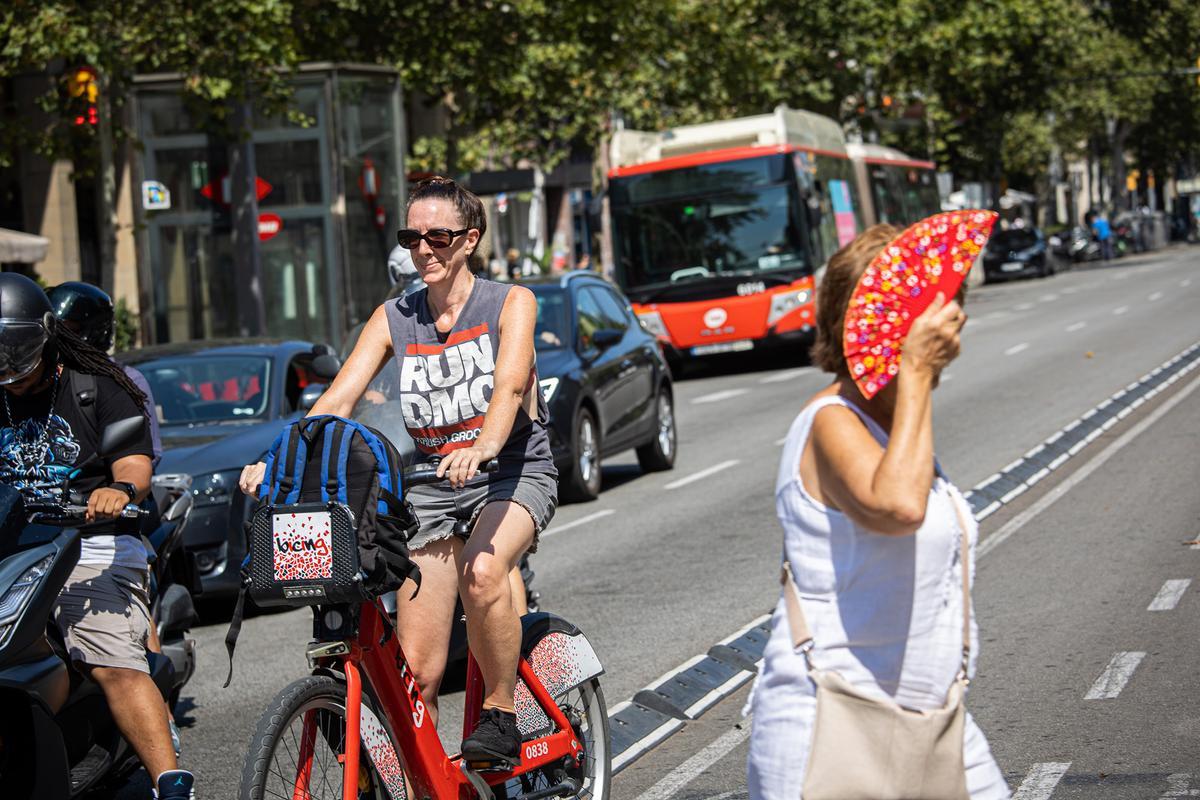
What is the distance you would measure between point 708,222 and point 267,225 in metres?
6.18

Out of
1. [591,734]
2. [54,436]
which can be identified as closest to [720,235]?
[591,734]

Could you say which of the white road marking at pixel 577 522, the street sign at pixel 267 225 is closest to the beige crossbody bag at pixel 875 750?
the white road marking at pixel 577 522

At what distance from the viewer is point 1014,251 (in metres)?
53.8

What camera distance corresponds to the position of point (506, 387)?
4551 millimetres

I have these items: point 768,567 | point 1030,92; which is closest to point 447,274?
point 768,567

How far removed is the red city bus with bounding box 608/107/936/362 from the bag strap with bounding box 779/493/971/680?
2218cm

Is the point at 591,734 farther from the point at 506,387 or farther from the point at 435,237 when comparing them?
the point at 435,237

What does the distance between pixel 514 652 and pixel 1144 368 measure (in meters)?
16.6

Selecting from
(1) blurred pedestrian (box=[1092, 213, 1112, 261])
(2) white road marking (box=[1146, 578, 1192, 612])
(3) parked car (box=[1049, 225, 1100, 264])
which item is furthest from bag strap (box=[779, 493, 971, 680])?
(1) blurred pedestrian (box=[1092, 213, 1112, 261])

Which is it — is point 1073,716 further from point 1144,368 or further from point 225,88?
point 225,88

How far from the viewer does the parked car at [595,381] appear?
1312 cm

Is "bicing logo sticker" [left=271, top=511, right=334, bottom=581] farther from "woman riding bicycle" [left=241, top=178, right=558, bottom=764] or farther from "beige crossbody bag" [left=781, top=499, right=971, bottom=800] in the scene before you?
"beige crossbody bag" [left=781, top=499, right=971, bottom=800]

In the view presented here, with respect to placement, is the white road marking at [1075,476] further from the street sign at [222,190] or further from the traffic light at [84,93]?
the street sign at [222,190]

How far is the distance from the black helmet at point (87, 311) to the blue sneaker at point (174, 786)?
5.53ft
